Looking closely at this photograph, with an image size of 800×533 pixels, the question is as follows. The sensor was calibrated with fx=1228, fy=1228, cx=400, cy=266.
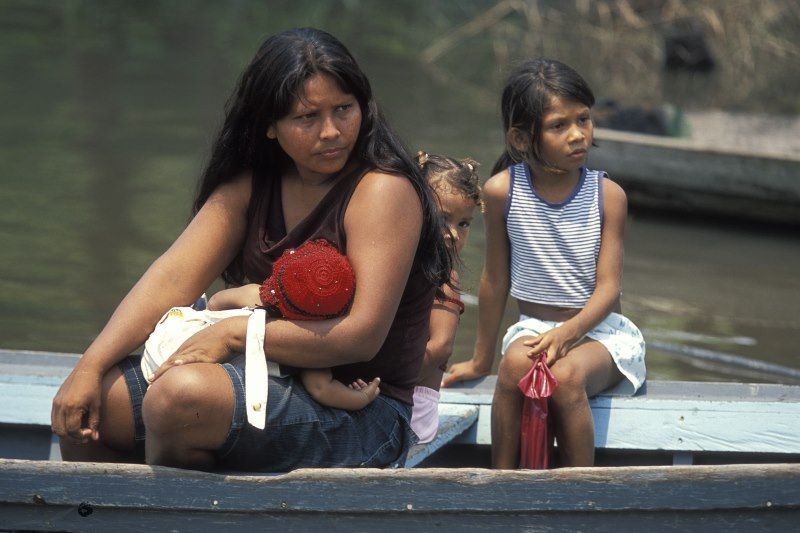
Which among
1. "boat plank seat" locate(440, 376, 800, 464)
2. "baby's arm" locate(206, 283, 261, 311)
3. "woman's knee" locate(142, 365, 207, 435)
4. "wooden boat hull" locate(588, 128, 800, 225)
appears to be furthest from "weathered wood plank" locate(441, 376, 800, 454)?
"wooden boat hull" locate(588, 128, 800, 225)

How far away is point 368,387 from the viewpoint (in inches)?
109

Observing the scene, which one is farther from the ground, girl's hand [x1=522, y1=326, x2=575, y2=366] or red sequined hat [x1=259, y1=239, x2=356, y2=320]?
red sequined hat [x1=259, y1=239, x2=356, y2=320]

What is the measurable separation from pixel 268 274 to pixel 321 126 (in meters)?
0.40

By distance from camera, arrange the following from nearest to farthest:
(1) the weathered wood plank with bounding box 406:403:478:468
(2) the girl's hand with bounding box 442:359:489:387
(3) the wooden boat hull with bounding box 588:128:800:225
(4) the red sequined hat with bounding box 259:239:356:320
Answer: (4) the red sequined hat with bounding box 259:239:356:320 → (1) the weathered wood plank with bounding box 406:403:478:468 → (2) the girl's hand with bounding box 442:359:489:387 → (3) the wooden boat hull with bounding box 588:128:800:225

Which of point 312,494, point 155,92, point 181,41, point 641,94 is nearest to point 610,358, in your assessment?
point 312,494

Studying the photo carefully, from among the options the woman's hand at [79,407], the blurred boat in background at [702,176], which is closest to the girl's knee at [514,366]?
the woman's hand at [79,407]

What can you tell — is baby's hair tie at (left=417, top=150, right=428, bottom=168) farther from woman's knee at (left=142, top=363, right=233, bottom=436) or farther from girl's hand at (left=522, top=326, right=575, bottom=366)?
woman's knee at (left=142, top=363, right=233, bottom=436)

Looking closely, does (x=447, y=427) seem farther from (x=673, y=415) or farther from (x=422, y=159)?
(x=422, y=159)

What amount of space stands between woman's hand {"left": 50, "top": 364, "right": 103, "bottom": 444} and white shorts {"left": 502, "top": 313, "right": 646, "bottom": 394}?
1.17 m

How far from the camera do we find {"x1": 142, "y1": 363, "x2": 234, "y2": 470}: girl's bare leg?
2.53 metres

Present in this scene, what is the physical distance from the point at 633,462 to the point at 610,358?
1.02 ft

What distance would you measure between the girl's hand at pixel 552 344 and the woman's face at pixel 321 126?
786mm

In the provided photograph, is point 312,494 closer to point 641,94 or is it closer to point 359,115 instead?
point 359,115

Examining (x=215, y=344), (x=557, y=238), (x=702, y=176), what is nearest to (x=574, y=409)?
(x=557, y=238)
